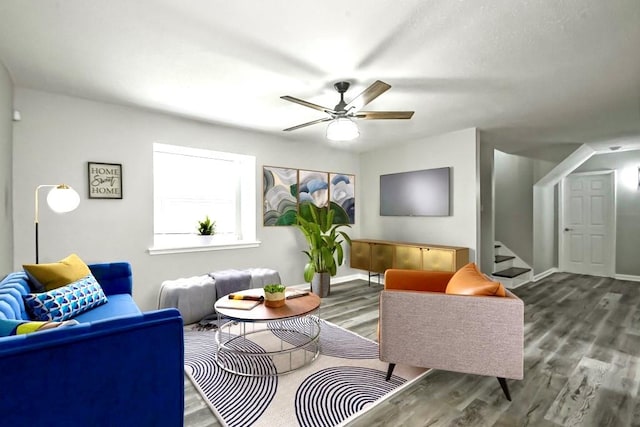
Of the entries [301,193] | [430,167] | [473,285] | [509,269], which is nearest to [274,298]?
[473,285]

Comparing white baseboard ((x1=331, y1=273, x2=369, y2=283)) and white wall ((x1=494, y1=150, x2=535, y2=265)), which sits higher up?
white wall ((x1=494, y1=150, x2=535, y2=265))

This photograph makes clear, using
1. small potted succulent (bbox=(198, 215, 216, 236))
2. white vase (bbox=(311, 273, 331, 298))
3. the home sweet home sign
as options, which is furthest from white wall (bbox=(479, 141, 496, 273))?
the home sweet home sign

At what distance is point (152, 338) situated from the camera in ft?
4.32

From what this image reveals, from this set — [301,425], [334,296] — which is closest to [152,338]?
[301,425]

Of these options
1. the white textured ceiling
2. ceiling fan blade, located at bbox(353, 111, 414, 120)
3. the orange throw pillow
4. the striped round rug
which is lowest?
the striped round rug

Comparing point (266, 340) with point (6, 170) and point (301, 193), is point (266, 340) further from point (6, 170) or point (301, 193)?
point (6, 170)

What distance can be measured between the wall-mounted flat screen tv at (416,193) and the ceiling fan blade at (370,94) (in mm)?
2294

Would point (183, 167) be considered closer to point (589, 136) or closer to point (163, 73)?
point (163, 73)

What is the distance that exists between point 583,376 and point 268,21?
331cm

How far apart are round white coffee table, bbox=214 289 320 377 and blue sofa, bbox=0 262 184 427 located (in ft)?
2.88

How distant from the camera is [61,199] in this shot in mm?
2314

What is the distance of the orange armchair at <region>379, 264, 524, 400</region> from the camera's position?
1.83 m

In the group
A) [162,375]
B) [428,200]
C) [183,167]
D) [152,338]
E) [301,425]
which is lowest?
[301,425]

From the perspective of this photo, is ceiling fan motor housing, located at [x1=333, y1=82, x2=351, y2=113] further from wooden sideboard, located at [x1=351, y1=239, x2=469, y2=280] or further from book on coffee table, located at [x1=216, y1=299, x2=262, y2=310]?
wooden sideboard, located at [x1=351, y1=239, x2=469, y2=280]
